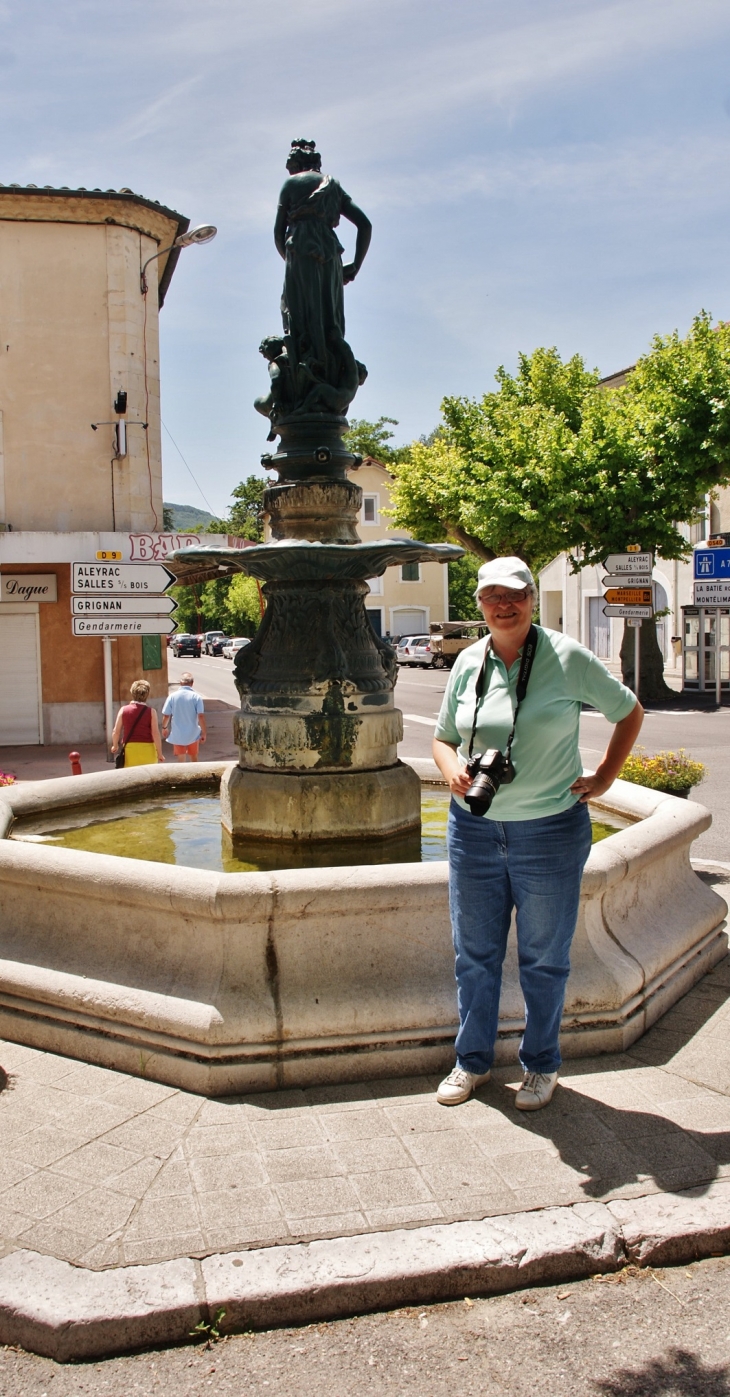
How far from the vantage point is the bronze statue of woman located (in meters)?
5.82

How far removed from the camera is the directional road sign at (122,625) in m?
12.2

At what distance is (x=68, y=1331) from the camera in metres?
2.62

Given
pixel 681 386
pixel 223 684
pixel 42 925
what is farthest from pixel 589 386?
pixel 42 925

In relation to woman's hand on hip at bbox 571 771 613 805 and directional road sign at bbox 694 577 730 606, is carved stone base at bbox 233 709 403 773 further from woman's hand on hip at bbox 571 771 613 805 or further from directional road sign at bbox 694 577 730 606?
directional road sign at bbox 694 577 730 606

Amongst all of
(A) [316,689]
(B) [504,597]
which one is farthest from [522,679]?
(A) [316,689]

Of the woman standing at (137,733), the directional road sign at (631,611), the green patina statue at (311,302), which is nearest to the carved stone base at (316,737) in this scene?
the green patina statue at (311,302)

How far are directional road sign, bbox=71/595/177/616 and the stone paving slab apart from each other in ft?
28.2

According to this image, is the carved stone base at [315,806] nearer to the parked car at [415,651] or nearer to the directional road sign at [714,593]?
the directional road sign at [714,593]

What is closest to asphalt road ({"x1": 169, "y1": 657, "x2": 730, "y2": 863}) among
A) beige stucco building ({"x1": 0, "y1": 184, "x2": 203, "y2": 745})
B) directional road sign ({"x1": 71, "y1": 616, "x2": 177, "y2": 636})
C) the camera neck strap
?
beige stucco building ({"x1": 0, "y1": 184, "x2": 203, "y2": 745})

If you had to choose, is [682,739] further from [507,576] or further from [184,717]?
[507,576]

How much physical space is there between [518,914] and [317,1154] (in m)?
1.01

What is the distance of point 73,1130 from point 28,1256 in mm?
687

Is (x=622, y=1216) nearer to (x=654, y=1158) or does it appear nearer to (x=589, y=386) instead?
(x=654, y=1158)

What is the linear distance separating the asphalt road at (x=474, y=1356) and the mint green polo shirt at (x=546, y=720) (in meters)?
1.42
